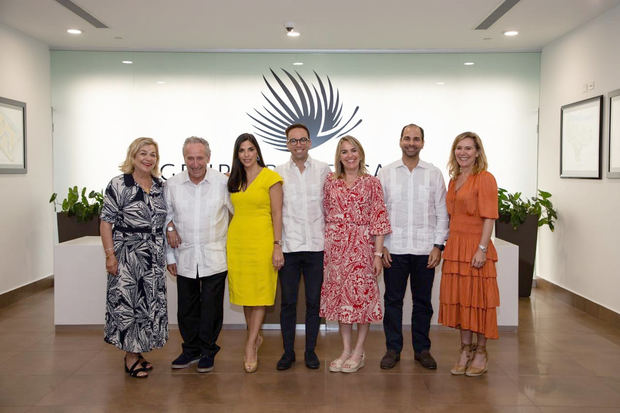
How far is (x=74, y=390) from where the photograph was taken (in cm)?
372

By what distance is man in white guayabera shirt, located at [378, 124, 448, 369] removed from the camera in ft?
13.1

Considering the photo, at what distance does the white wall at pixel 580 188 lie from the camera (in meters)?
5.61

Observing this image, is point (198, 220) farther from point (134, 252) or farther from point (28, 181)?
point (28, 181)

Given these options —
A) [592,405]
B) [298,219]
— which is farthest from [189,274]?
[592,405]

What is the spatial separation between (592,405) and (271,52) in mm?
5811

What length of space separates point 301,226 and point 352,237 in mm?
357

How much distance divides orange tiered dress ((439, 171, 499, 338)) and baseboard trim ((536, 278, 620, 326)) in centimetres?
238

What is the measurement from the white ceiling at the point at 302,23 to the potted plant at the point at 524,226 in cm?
197

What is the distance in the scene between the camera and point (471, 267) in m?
3.79

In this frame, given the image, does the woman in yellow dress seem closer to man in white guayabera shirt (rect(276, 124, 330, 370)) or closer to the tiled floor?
man in white guayabera shirt (rect(276, 124, 330, 370))

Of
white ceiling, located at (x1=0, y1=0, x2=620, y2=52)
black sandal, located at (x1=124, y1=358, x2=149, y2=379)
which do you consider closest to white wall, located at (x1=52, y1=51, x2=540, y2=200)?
white ceiling, located at (x1=0, y1=0, x2=620, y2=52)

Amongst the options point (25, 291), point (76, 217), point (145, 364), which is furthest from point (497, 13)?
point (25, 291)

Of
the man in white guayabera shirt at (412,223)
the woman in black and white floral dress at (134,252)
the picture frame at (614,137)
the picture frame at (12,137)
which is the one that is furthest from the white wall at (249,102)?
the woman in black and white floral dress at (134,252)

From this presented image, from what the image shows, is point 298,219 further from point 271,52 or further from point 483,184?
point 271,52
